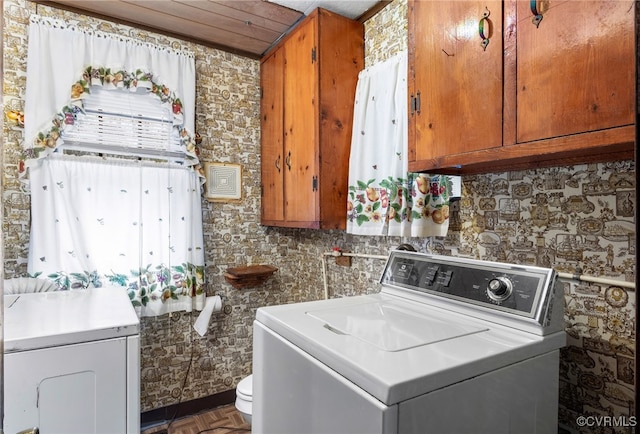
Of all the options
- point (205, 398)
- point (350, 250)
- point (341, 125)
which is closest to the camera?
point (341, 125)

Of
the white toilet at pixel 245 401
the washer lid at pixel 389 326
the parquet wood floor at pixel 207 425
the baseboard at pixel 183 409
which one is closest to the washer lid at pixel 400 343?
the washer lid at pixel 389 326

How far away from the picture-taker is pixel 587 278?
1158 millimetres

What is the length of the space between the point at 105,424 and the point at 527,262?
1701mm

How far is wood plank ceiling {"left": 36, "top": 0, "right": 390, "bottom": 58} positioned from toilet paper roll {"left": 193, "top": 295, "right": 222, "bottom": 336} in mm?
1763

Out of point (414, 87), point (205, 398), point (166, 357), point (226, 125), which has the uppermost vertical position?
point (226, 125)

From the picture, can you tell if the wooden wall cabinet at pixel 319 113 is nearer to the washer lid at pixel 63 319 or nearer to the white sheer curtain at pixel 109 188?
the white sheer curtain at pixel 109 188

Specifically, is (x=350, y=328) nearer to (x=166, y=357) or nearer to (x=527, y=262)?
(x=527, y=262)

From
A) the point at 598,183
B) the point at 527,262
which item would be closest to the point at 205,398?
the point at 527,262

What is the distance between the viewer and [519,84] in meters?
1.01

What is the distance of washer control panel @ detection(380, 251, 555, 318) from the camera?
1.03 meters

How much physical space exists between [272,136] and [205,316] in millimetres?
1301

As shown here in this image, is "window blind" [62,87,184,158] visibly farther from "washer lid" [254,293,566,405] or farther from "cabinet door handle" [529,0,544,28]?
"cabinet door handle" [529,0,544,28]

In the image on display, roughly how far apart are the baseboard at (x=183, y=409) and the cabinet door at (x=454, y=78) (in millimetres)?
2161

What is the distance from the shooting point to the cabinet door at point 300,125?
1997 millimetres
